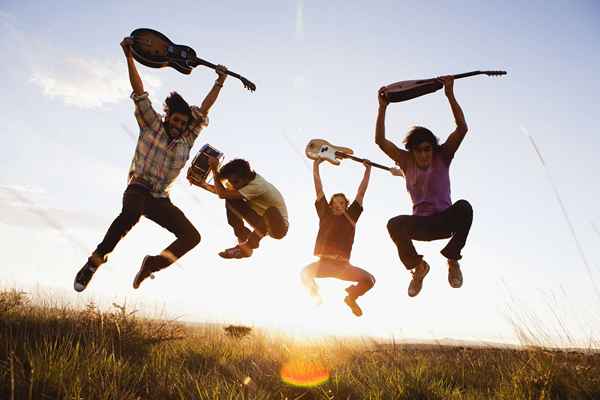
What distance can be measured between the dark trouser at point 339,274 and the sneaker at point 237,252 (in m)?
1.41

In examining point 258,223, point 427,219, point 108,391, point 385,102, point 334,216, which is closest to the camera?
point 108,391

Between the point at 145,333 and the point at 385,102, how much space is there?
475 centimetres

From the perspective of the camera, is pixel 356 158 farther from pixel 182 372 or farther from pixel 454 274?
pixel 182 372

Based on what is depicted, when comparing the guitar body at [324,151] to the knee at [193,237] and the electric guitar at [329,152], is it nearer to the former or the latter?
the electric guitar at [329,152]

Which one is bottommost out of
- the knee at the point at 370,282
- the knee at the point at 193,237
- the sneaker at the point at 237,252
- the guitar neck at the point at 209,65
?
the knee at the point at 370,282

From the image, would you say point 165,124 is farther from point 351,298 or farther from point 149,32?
point 351,298

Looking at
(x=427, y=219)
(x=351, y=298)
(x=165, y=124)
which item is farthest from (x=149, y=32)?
(x=351, y=298)

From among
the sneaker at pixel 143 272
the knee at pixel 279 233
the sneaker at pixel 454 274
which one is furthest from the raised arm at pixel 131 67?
the sneaker at pixel 454 274

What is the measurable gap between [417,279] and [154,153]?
4.42m

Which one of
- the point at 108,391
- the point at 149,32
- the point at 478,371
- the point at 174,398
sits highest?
the point at 149,32

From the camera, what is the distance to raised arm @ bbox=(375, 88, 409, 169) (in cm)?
641

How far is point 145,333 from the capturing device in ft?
17.9

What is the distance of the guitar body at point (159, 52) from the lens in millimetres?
6068

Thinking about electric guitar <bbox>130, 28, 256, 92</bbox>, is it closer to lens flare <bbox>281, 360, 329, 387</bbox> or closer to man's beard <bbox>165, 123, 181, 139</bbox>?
man's beard <bbox>165, 123, 181, 139</bbox>
